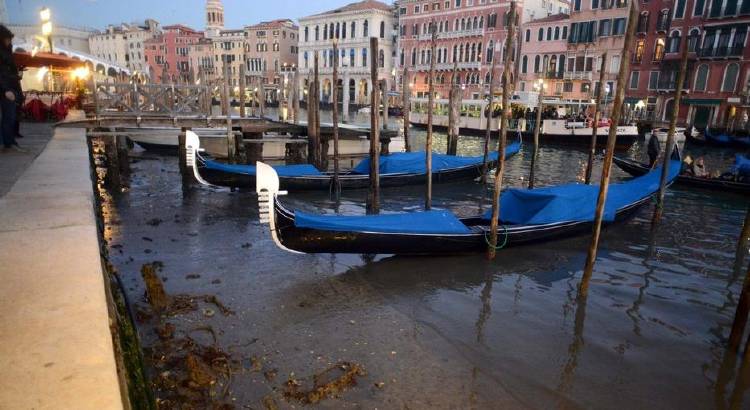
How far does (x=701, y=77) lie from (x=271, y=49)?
151ft

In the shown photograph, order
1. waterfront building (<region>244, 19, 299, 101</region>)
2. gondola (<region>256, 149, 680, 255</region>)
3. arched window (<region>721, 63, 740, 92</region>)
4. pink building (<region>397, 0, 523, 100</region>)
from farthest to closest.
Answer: waterfront building (<region>244, 19, 299, 101</region>)
pink building (<region>397, 0, 523, 100</region>)
arched window (<region>721, 63, 740, 92</region>)
gondola (<region>256, 149, 680, 255</region>)

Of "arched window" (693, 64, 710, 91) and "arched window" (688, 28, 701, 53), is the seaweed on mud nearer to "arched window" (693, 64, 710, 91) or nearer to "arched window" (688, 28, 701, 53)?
"arched window" (693, 64, 710, 91)

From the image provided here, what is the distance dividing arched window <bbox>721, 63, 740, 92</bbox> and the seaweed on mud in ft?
103

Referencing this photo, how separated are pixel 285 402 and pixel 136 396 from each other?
126 cm

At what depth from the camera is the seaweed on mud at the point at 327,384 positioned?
3.70m

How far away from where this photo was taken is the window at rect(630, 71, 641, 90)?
3112cm

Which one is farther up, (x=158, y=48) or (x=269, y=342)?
(x=158, y=48)

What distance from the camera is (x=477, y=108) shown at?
29.8 meters

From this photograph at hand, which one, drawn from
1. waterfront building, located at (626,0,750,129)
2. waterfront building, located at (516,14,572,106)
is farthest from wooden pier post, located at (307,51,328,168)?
waterfront building, located at (516,14,572,106)

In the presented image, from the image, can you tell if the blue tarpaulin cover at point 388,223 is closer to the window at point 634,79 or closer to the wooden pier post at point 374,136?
the wooden pier post at point 374,136

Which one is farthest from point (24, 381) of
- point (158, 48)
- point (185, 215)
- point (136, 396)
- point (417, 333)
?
point (158, 48)

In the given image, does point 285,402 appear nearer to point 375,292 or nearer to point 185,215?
point 375,292

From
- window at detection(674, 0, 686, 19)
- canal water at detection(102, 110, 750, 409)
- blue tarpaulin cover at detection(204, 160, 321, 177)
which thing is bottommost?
canal water at detection(102, 110, 750, 409)

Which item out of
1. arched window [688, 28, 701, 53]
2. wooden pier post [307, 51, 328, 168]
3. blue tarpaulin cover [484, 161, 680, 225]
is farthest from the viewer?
arched window [688, 28, 701, 53]
